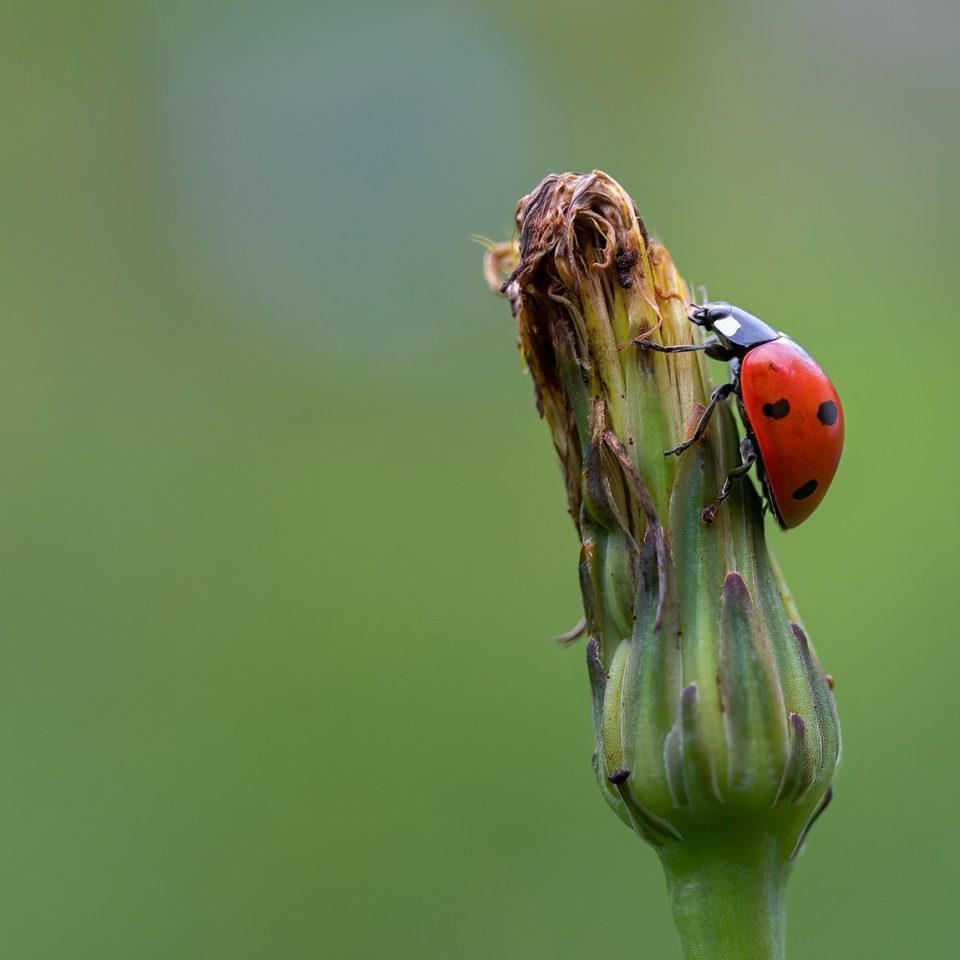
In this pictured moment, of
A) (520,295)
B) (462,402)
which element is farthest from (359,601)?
(520,295)

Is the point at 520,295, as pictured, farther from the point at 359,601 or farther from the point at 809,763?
the point at 359,601

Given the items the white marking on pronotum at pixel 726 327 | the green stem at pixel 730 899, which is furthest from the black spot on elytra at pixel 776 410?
the green stem at pixel 730 899

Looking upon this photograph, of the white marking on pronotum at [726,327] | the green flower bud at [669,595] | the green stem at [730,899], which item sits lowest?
the green stem at [730,899]

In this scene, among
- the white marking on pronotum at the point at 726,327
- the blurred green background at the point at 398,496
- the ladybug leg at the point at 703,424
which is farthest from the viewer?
the blurred green background at the point at 398,496

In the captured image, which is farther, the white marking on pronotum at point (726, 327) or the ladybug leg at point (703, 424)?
the white marking on pronotum at point (726, 327)

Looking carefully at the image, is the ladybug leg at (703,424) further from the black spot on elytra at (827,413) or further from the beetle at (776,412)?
the black spot on elytra at (827,413)

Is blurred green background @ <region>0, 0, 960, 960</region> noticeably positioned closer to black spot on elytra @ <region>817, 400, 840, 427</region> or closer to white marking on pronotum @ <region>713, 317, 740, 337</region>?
black spot on elytra @ <region>817, 400, 840, 427</region>

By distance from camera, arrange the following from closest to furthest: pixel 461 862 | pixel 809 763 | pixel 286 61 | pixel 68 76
Result: 1. pixel 809 763
2. pixel 461 862
3. pixel 68 76
4. pixel 286 61
